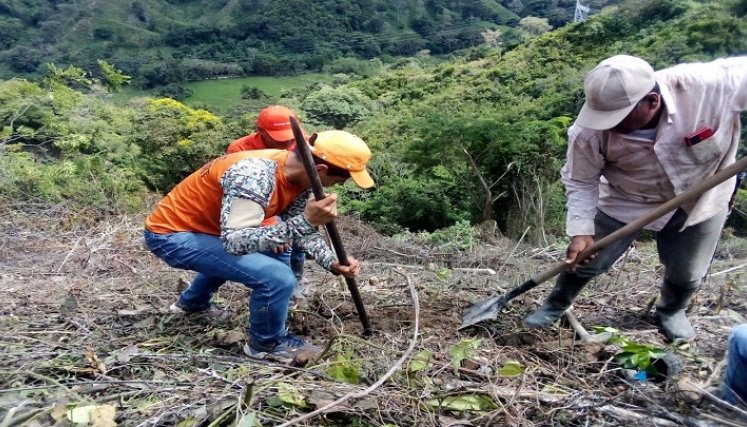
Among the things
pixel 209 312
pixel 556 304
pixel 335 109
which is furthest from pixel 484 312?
pixel 335 109

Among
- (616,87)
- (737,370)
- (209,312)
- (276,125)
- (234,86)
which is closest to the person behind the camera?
(737,370)

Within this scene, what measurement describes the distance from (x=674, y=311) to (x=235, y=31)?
5845 cm

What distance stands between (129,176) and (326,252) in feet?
28.9

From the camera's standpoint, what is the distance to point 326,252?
2453mm

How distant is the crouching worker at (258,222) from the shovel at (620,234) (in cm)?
76

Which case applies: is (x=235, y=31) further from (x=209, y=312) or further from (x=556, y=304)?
(x=556, y=304)

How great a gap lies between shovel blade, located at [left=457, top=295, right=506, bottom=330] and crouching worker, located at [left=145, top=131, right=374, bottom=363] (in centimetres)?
71

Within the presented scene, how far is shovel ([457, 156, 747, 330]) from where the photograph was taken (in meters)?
2.00

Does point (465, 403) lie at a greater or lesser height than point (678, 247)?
lesser

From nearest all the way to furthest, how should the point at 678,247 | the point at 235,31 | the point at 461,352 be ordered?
the point at 461,352 < the point at 678,247 < the point at 235,31

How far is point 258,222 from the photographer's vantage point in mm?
2115

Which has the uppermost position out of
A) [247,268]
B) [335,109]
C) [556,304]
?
[247,268]

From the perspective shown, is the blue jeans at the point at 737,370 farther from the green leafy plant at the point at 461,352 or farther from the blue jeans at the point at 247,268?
the blue jeans at the point at 247,268

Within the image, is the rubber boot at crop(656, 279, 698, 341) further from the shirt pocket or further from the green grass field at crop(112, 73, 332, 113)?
the green grass field at crop(112, 73, 332, 113)
